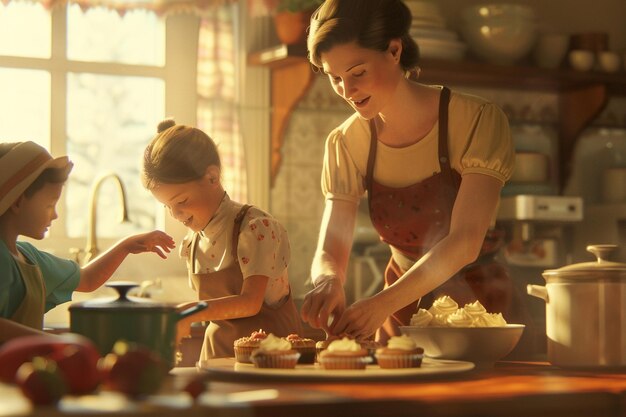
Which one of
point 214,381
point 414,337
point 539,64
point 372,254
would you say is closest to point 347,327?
point 414,337

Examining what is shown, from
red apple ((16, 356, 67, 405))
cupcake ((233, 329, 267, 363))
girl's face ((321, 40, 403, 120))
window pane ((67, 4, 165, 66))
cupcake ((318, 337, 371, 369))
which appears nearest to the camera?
red apple ((16, 356, 67, 405))

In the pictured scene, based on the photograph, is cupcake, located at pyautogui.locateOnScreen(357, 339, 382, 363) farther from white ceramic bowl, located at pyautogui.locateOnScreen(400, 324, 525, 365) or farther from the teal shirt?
the teal shirt

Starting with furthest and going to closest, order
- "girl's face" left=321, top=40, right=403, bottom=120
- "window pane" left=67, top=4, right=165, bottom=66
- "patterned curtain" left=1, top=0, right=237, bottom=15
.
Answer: "window pane" left=67, top=4, right=165, bottom=66 → "patterned curtain" left=1, top=0, right=237, bottom=15 → "girl's face" left=321, top=40, right=403, bottom=120

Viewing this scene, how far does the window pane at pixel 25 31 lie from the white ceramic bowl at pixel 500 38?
68.5 inches

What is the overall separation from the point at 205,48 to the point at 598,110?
181cm

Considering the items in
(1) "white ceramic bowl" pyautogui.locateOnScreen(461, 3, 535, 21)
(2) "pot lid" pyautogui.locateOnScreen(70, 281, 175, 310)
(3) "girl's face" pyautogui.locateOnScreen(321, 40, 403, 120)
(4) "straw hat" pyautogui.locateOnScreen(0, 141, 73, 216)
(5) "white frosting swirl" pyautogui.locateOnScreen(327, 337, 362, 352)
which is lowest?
(5) "white frosting swirl" pyautogui.locateOnScreen(327, 337, 362, 352)

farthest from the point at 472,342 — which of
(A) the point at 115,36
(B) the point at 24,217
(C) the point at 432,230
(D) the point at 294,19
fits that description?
(A) the point at 115,36

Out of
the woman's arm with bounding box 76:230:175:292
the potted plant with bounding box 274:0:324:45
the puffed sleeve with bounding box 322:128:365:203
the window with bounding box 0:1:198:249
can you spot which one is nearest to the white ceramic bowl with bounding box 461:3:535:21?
the potted plant with bounding box 274:0:324:45

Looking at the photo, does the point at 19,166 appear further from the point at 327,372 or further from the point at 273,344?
the point at 327,372

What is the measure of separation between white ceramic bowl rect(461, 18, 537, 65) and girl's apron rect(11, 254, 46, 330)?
2884 mm

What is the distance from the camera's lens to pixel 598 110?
182 inches

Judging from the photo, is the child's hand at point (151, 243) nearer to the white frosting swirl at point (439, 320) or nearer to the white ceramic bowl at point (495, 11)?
the white frosting swirl at point (439, 320)

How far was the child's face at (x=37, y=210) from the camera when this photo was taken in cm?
187

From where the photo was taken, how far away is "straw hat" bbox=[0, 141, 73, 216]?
183cm
